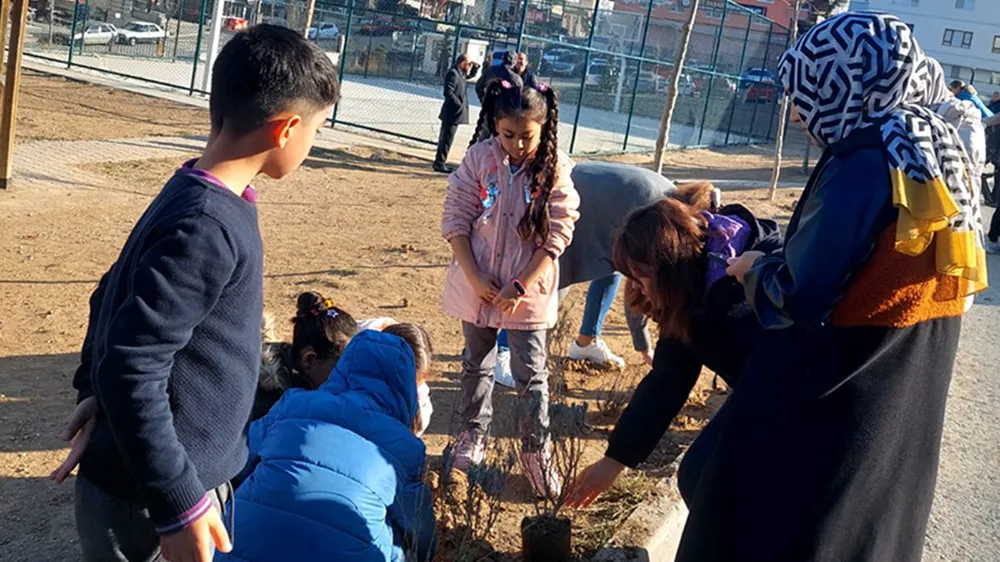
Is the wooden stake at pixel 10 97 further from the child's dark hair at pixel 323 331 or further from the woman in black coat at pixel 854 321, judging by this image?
the woman in black coat at pixel 854 321

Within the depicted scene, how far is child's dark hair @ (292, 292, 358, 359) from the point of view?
3.77 metres

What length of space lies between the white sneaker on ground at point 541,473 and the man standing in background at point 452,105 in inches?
406

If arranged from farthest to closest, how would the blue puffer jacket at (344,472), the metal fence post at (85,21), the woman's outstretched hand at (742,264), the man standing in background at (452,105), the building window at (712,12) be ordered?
the building window at (712,12) < the metal fence post at (85,21) < the man standing in background at (452,105) < the blue puffer jacket at (344,472) < the woman's outstretched hand at (742,264)

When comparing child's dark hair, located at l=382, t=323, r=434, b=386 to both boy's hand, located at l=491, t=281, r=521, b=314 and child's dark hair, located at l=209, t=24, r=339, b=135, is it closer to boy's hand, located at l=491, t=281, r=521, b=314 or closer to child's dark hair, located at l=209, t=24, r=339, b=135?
boy's hand, located at l=491, t=281, r=521, b=314

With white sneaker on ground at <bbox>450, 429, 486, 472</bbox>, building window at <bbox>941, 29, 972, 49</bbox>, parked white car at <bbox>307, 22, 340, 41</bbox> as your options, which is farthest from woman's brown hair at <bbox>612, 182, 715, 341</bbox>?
building window at <bbox>941, 29, 972, 49</bbox>

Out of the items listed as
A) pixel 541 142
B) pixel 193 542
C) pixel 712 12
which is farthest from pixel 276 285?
pixel 712 12

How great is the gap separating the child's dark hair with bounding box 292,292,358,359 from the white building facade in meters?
69.0

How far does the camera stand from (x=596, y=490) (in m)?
3.00

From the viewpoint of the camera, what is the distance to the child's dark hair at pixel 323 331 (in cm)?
377

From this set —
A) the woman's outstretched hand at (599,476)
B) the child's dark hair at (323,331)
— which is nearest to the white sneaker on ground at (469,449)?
the child's dark hair at (323,331)

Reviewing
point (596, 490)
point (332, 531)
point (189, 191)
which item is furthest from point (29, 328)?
point (189, 191)

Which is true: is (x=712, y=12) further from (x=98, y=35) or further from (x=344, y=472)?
(x=344, y=472)

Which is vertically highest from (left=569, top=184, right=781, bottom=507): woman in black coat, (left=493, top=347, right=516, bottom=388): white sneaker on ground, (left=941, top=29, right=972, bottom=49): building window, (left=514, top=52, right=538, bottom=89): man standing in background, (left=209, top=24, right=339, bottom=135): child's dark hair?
(left=941, top=29, right=972, bottom=49): building window

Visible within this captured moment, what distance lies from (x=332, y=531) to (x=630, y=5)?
66.0 feet
